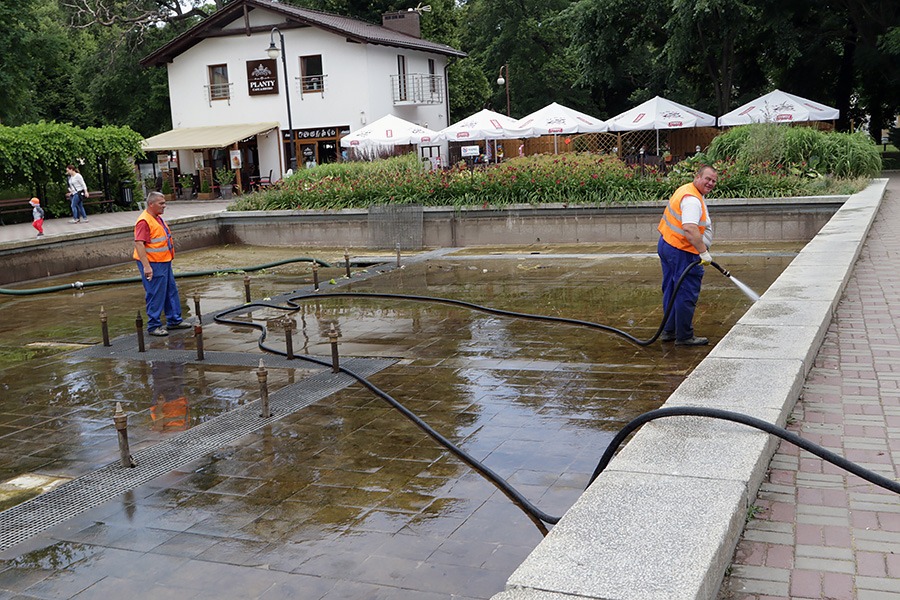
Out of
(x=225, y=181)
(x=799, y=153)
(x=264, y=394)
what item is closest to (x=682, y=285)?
(x=264, y=394)

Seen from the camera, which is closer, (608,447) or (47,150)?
(608,447)

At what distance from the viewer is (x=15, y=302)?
1424 cm

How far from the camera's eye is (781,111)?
2748 centimetres

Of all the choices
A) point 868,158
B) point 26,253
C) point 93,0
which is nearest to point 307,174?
point 26,253

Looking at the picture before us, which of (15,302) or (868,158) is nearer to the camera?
(15,302)

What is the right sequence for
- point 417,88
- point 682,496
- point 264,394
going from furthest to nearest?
point 417,88, point 264,394, point 682,496

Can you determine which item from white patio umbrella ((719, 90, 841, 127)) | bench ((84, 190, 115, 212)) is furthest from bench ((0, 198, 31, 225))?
white patio umbrella ((719, 90, 841, 127))

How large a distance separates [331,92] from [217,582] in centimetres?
3459

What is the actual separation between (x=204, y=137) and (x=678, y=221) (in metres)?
31.8

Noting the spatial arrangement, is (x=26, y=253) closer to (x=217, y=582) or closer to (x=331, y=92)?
(x=217, y=582)

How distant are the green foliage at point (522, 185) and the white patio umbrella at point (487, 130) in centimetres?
747

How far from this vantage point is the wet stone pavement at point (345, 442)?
4.39 m

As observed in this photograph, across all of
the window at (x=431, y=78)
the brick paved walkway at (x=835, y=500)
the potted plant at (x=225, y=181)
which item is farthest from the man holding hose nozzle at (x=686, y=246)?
the window at (x=431, y=78)

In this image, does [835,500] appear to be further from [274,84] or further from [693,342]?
[274,84]
